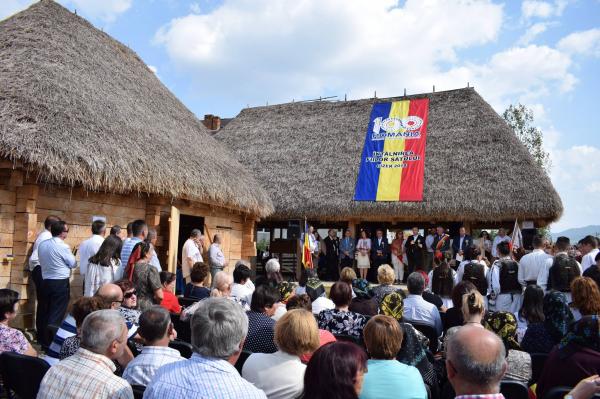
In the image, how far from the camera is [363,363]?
228cm

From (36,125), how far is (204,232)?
494 centimetres

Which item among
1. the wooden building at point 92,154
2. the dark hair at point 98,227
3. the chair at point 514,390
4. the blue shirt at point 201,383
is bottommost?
the chair at point 514,390

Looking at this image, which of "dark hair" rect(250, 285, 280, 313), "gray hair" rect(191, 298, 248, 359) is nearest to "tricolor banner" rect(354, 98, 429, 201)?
"dark hair" rect(250, 285, 280, 313)

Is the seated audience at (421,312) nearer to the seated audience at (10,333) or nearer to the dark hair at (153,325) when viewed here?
the dark hair at (153,325)

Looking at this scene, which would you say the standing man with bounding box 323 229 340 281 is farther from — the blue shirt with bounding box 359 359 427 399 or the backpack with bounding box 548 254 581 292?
the blue shirt with bounding box 359 359 427 399

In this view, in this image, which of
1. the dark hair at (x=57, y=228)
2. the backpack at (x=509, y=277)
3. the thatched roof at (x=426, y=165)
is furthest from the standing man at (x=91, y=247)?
the thatched roof at (x=426, y=165)

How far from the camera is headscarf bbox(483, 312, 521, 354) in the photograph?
3.70 meters

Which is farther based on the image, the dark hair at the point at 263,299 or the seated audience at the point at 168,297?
the seated audience at the point at 168,297

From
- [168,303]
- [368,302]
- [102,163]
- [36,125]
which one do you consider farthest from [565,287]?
[36,125]

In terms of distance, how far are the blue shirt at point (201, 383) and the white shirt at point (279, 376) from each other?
0.68 metres

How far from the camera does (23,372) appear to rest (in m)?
3.09

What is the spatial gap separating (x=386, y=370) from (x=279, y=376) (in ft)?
2.02

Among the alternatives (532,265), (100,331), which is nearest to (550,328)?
(532,265)

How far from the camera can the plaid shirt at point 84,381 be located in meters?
2.50
